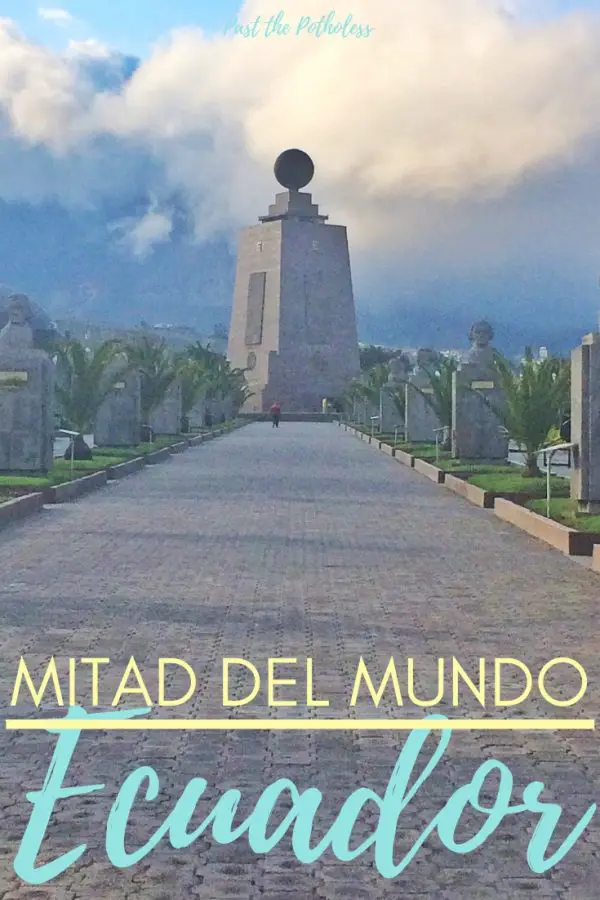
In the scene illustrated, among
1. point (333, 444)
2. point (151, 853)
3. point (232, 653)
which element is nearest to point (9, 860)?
point (151, 853)

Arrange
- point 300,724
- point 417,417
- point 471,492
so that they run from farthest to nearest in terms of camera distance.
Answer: point 417,417, point 471,492, point 300,724

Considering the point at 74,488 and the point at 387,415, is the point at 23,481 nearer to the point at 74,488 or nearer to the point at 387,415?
the point at 74,488

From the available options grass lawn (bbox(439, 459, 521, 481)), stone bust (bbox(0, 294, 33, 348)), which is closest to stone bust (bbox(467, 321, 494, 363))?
grass lawn (bbox(439, 459, 521, 481))

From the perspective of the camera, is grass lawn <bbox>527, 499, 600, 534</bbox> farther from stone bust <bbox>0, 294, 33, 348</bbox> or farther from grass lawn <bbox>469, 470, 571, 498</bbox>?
stone bust <bbox>0, 294, 33, 348</bbox>

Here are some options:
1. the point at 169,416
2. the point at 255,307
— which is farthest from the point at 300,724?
the point at 255,307

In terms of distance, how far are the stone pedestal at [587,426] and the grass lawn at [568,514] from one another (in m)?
0.15

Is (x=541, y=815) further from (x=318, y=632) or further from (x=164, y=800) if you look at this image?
(x=318, y=632)

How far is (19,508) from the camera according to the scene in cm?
1321

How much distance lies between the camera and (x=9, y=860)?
11.8ft

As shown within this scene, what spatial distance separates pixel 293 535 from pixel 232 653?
5367 millimetres

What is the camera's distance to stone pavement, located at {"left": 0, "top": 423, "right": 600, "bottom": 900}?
3.55 metres

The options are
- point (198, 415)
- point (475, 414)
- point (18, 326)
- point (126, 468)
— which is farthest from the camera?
point (198, 415)

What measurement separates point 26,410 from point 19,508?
416 cm

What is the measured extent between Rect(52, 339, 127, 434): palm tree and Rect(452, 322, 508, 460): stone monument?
5.78 m
